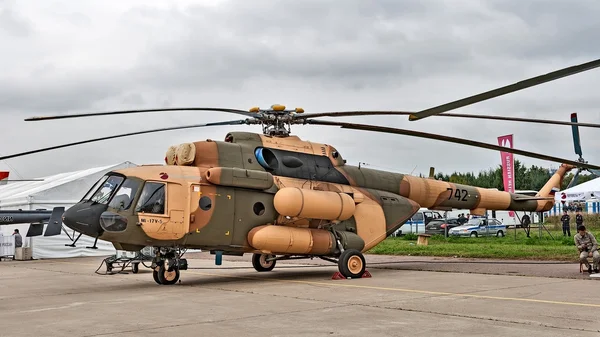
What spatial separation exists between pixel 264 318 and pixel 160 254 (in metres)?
5.99

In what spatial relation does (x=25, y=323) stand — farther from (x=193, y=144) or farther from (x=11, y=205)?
(x=11, y=205)

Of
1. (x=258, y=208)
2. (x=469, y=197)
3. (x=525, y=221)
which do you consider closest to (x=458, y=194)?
(x=469, y=197)

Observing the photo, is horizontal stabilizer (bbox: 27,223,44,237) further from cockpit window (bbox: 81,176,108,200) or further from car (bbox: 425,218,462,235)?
car (bbox: 425,218,462,235)

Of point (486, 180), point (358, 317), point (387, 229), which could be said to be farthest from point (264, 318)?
point (486, 180)

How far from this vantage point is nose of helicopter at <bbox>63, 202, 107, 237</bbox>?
43.3 ft

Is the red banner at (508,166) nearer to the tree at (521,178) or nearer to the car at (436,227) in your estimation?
the car at (436,227)

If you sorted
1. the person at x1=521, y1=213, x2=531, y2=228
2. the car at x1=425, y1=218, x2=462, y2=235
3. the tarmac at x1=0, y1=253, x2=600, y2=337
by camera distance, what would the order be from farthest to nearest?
1. the car at x1=425, y1=218, x2=462, y2=235
2. the person at x1=521, y1=213, x2=531, y2=228
3. the tarmac at x1=0, y1=253, x2=600, y2=337

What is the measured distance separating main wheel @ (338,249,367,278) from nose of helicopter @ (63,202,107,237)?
561 cm

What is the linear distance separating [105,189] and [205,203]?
2189 mm

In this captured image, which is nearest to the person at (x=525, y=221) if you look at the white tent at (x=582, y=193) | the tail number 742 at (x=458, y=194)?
the white tent at (x=582, y=193)

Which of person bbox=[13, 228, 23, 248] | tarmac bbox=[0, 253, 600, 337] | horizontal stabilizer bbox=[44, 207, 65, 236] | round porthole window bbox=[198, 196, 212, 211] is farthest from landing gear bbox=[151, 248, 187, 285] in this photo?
person bbox=[13, 228, 23, 248]

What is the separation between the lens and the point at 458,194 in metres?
18.8

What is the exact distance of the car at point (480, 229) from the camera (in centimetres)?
3791

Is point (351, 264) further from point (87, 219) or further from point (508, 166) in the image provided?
point (508, 166)
